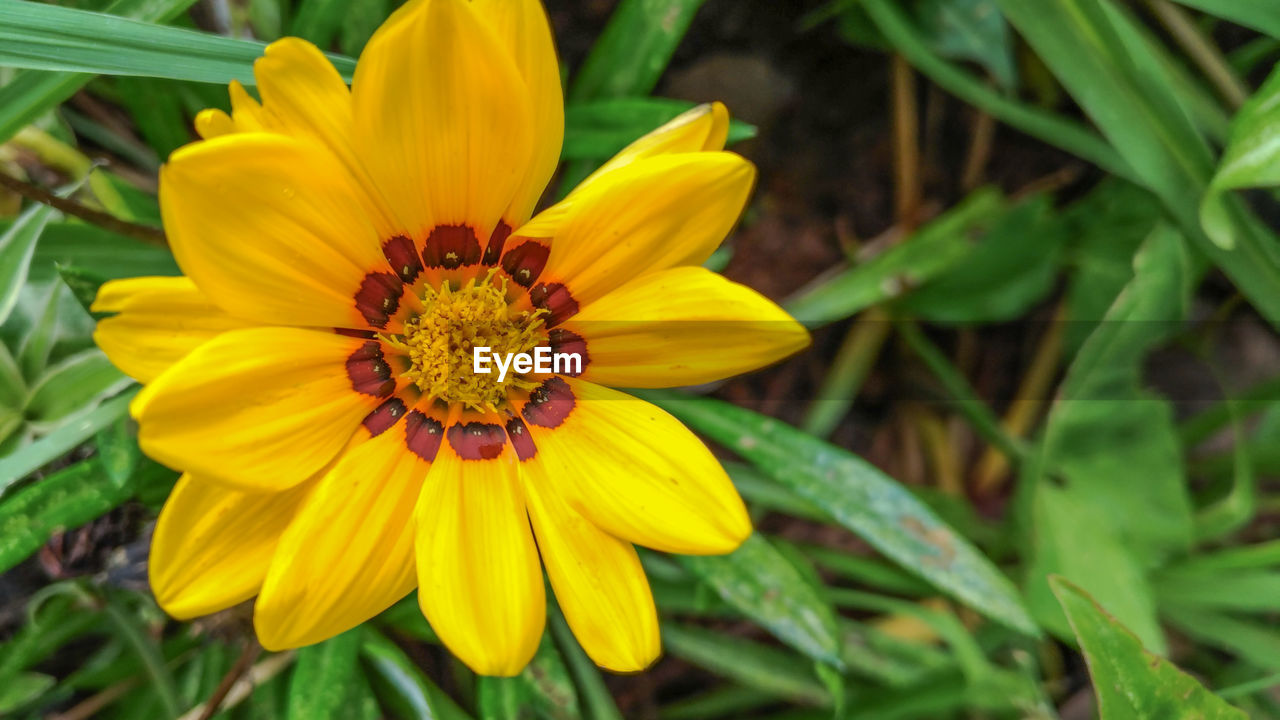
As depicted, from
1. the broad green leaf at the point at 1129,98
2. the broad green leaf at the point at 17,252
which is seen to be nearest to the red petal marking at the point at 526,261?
the broad green leaf at the point at 17,252

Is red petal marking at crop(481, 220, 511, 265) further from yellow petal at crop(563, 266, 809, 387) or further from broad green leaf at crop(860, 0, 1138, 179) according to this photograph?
broad green leaf at crop(860, 0, 1138, 179)

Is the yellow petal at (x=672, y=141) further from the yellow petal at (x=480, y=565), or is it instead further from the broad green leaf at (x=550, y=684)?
the broad green leaf at (x=550, y=684)

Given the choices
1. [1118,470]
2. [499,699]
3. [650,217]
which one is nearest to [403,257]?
[650,217]

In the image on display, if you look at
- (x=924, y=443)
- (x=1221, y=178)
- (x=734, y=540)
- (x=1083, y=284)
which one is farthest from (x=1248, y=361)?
(x=734, y=540)

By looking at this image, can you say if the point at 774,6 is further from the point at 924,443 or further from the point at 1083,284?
the point at 924,443

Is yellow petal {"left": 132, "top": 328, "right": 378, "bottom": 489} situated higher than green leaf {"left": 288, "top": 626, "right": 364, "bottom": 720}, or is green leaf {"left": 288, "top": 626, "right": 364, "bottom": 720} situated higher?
yellow petal {"left": 132, "top": 328, "right": 378, "bottom": 489}

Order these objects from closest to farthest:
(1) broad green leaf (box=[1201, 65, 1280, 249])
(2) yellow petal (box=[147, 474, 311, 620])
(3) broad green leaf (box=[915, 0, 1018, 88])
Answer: (2) yellow petal (box=[147, 474, 311, 620]), (1) broad green leaf (box=[1201, 65, 1280, 249]), (3) broad green leaf (box=[915, 0, 1018, 88])

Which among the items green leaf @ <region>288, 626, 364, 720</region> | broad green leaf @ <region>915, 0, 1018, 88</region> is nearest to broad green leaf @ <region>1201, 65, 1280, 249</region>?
broad green leaf @ <region>915, 0, 1018, 88</region>
